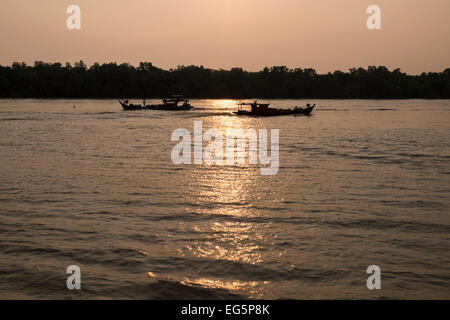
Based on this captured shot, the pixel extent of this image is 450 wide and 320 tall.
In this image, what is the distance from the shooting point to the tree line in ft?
501

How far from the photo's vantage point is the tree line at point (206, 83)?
153m

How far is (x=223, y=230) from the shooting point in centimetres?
1092

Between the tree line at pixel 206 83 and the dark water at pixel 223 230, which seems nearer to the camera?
the dark water at pixel 223 230

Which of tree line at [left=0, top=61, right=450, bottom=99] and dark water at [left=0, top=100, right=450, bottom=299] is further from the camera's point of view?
tree line at [left=0, top=61, right=450, bottom=99]

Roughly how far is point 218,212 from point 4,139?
26.9 m

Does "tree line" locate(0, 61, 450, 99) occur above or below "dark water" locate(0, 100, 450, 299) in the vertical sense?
above

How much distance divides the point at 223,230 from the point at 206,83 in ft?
568

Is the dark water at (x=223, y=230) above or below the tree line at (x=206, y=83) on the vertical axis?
below

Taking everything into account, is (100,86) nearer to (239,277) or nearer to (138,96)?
(138,96)

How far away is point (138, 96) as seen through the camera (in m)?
167

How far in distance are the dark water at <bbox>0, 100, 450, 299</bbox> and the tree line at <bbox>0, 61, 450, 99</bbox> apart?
144 meters

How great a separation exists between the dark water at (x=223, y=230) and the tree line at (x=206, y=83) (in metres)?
144
